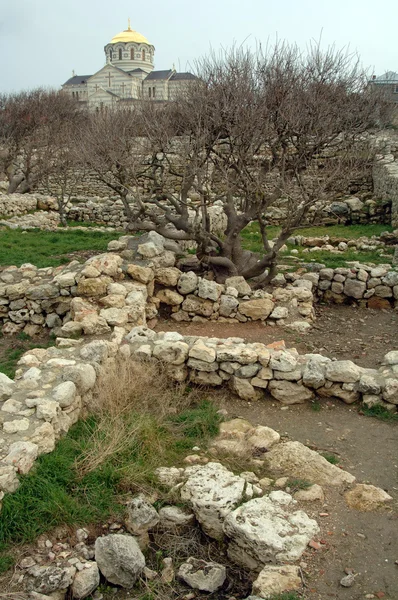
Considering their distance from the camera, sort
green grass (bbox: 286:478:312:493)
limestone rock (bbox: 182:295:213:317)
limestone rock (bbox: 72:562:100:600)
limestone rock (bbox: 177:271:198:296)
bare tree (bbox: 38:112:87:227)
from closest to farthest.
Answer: limestone rock (bbox: 72:562:100:600) → green grass (bbox: 286:478:312:493) → limestone rock (bbox: 182:295:213:317) → limestone rock (bbox: 177:271:198:296) → bare tree (bbox: 38:112:87:227)

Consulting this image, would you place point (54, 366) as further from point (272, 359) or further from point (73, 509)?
point (272, 359)

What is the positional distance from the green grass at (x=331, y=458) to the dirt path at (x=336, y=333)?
2.91 m

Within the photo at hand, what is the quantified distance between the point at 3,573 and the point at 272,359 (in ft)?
13.7

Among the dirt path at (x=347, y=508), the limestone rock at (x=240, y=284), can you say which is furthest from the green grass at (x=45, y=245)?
the dirt path at (x=347, y=508)

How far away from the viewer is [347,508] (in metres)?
4.71

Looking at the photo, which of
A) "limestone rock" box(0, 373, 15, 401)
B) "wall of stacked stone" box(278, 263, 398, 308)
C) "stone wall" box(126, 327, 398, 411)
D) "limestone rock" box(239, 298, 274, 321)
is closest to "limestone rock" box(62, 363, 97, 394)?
"limestone rock" box(0, 373, 15, 401)

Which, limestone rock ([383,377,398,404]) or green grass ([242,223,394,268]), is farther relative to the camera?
green grass ([242,223,394,268])

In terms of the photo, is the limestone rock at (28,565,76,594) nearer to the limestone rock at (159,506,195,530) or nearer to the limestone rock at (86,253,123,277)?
the limestone rock at (159,506,195,530)

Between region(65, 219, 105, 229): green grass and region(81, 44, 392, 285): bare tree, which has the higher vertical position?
region(81, 44, 392, 285): bare tree

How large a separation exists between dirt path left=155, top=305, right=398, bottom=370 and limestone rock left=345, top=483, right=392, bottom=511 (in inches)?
142

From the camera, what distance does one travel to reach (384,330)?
10023 millimetres

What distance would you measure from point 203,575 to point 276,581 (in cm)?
62

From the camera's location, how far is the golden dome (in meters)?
66.6

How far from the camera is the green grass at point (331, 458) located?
18.2 ft
